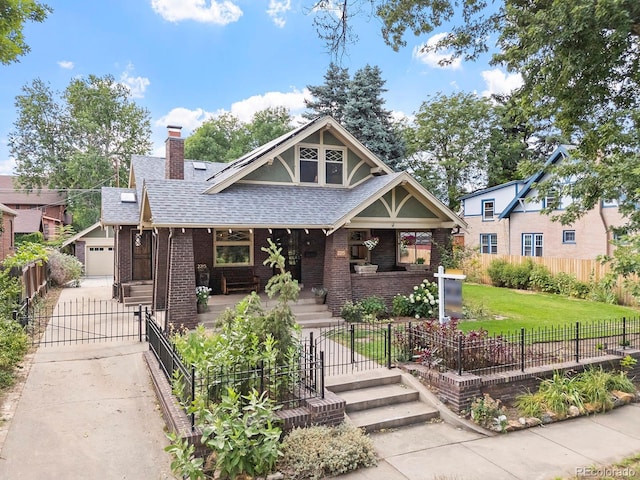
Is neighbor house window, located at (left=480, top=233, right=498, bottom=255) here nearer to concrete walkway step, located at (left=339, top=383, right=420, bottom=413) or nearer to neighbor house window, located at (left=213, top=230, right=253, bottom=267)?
neighbor house window, located at (left=213, top=230, right=253, bottom=267)

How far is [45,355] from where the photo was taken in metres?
9.88

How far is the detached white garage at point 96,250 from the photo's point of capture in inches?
1201

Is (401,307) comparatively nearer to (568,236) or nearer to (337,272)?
(337,272)

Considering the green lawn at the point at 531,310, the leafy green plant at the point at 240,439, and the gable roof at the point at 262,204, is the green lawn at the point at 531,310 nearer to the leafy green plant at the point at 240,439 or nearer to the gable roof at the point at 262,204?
the gable roof at the point at 262,204

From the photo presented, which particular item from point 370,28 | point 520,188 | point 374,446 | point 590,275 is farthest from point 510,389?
point 520,188

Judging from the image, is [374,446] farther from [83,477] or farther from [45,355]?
[45,355]

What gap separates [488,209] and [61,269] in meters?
26.2

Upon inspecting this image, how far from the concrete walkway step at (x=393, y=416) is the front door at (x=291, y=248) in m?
8.50

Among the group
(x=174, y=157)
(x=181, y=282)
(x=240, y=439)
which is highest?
(x=174, y=157)

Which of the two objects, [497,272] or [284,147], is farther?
[497,272]

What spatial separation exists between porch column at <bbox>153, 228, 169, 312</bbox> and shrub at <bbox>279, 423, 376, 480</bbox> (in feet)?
31.1

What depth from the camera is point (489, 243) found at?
2897cm

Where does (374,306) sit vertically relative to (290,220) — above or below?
below

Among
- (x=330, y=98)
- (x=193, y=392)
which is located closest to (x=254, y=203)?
→ (x=193, y=392)
